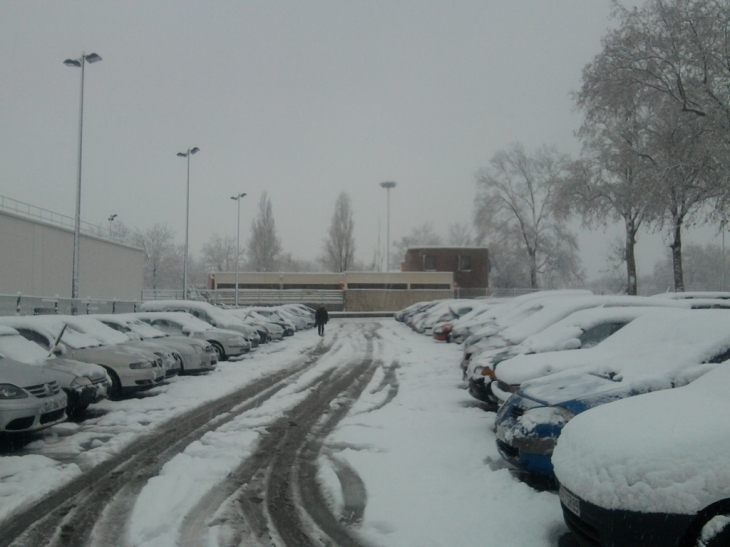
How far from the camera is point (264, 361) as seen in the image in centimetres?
1677

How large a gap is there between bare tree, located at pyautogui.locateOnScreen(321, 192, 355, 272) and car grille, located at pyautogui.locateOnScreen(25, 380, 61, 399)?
65517mm

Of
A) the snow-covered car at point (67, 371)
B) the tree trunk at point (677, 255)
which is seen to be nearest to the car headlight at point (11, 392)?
the snow-covered car at point (67, 371)

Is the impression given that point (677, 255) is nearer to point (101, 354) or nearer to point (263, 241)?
point (101, 354)

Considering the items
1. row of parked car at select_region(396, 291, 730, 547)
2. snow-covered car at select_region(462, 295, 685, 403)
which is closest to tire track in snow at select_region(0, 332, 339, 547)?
row of parked car at select_region(396, 291, 730, 547)

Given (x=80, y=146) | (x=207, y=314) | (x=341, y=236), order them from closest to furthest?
(x=207, y=314) < (x=80, y=146) < (x=341, y=236)

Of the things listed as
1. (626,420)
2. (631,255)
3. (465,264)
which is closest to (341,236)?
(465,264)

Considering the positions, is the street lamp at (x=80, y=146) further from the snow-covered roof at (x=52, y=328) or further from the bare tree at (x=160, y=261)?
the bare tree at (x=160, y=261)

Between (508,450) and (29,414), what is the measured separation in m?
5.47

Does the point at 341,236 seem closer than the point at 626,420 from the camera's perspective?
No

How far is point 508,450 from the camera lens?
573 centimetres

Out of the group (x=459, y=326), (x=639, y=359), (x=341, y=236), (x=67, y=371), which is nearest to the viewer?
(x=639, y=359)

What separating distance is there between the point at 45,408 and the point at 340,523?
440 centimetres

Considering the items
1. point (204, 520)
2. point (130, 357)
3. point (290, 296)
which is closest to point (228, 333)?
point (130, 357)

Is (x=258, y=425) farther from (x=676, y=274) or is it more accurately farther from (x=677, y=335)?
(x=676, y=274)
